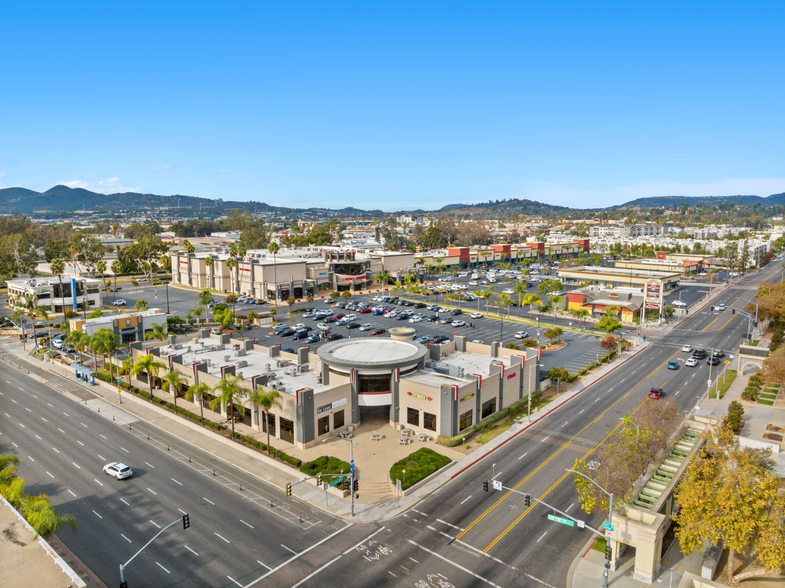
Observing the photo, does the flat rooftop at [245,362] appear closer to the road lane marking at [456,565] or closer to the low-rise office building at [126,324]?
the low-rise office building at [126,324]

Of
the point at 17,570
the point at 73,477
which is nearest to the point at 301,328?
the point at 73,477

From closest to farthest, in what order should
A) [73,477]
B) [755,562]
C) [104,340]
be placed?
[755,562], [73,477], [104,340]

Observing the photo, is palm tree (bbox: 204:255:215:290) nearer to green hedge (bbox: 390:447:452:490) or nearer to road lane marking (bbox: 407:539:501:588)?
green hedge (bbox: 390:447:452:490)

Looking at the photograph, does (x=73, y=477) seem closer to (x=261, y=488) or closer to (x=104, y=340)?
(x=261, y=488)

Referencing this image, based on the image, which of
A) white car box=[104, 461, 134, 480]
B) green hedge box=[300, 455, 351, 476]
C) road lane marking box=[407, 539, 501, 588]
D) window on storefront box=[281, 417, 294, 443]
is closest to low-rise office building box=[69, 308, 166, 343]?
white car box=[104, 461, 134, 480]

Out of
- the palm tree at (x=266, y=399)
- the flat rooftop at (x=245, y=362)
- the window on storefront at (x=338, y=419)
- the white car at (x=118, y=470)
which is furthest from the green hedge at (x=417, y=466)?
the white car at (x=118, y=470)
